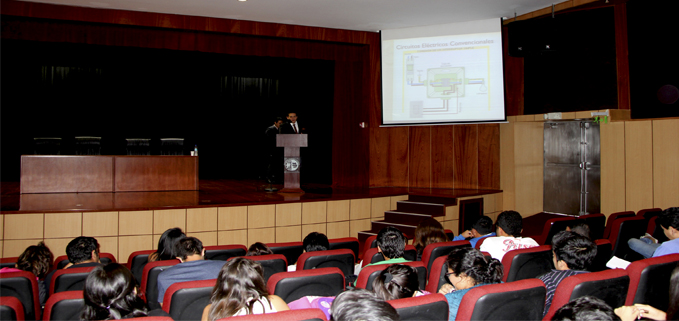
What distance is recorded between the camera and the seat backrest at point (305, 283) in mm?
2131

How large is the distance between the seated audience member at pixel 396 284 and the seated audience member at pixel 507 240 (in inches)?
50.1

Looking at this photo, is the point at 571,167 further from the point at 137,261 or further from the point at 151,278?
the point at 151,278

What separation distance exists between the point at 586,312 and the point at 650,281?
3.99 ft

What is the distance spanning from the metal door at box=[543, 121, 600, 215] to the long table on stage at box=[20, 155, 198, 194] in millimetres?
5992

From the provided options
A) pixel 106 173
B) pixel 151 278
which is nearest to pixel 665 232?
pixel 151 278

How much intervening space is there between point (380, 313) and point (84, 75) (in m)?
11.5

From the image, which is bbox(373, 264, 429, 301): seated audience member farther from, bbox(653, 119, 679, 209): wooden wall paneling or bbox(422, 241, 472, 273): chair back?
bbox(653, 119, 679, 209): wooden wall paneling

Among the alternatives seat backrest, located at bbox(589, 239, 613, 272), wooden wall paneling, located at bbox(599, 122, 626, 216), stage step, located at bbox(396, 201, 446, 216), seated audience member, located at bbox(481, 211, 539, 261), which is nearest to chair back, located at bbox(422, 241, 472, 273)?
seated audience member, located at bbox(481, 211, 539, 261)

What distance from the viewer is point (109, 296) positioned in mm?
1739

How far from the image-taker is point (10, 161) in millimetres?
10766

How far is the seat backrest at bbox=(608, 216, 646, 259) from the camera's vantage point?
12.0 feet

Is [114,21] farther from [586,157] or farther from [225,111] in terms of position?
[586,157]

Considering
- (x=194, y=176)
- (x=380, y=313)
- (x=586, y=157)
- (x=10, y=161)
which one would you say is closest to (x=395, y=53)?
(x=586, y=157)

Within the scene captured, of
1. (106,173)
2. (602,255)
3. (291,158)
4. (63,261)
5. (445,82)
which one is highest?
(445,82)
